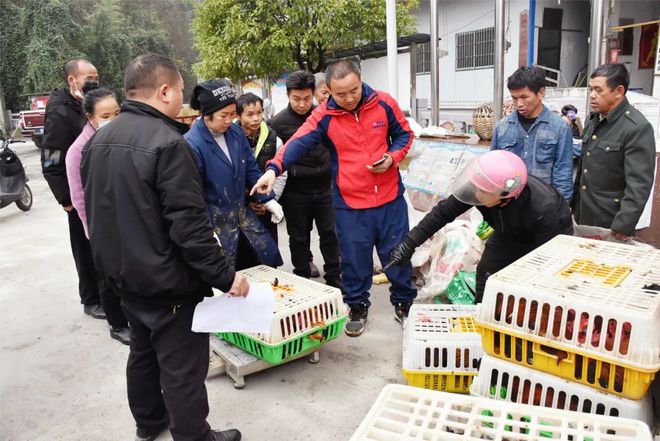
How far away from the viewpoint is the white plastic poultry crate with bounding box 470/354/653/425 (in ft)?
5.54

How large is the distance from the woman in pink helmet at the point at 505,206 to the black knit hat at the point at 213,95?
1.32 metres

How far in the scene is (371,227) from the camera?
3432 millimetres

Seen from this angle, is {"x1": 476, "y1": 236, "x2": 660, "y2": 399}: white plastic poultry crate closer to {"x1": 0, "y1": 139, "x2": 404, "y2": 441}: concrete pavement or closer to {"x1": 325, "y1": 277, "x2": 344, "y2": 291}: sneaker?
{"x1": 0, "y1": 139, "x2": 404, "y2": 441}: concrete pavement

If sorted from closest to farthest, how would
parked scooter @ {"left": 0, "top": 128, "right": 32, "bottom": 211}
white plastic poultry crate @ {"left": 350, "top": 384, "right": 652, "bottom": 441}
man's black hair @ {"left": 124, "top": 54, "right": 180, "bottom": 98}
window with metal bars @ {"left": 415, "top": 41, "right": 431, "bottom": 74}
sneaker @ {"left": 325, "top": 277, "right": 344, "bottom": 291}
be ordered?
white plastic poultry crate @ {"left": 350, "top": 384, "right": 652, "bottom": 441}
man's black hair @ {"left": 124, "top": 54, "right": 180, "bottom": 98}
sneaker @ {"left": 325, "top": 277, "right": 344, "bottom": 291}
parked scooter @ {"left": 0, "top": 128, "right": 32, "bottom": 211}
window with metal bars @ {"left": 415, "top": 41, "right": 431, "bottom": 74}

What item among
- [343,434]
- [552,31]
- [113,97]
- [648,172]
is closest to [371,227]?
[343,434]

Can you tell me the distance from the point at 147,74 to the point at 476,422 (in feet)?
5.78

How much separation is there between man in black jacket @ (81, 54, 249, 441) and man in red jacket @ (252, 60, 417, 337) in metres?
1.17

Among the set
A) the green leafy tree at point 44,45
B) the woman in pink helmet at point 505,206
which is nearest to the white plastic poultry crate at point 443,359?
the woman in pink helmet at point 505,206

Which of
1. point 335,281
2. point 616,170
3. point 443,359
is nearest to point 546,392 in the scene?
point 443,359

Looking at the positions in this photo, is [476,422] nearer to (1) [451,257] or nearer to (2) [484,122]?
(1) [451,257]

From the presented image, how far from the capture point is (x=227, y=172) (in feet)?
10.2

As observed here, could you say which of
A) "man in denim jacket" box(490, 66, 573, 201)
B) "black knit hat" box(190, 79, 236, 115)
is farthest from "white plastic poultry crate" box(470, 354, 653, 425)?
"black knit hat" box(190, 79, 236, 115)

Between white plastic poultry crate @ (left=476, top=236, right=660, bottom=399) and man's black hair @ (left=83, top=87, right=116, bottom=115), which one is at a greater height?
man's black hair @ (left=83, top=87, right=116, bottom=115)

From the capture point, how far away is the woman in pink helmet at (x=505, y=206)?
2.34 meters
